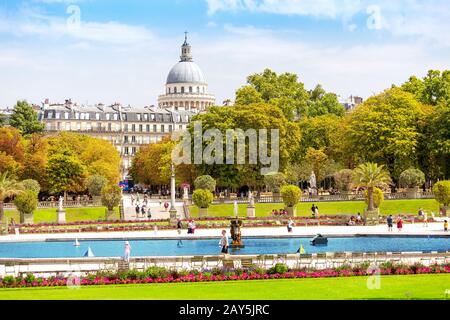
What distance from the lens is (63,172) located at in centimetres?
8800

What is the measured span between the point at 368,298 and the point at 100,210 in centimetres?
5456

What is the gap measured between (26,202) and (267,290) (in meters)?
41.8

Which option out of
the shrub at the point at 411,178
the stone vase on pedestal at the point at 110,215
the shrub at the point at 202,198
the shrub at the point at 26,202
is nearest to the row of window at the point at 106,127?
the stone vase on pedestal at the point at 110,215

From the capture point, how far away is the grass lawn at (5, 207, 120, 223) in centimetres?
7250

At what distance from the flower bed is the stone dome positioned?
163952 millimetres

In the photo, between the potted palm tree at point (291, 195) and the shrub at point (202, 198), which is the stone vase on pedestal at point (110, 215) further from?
the potted palm tree at point (291, 195)

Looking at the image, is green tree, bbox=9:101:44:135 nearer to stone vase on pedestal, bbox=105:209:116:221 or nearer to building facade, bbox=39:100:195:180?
building facade, bbox=39:100:195:180

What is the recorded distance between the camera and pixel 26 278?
97.3 ft

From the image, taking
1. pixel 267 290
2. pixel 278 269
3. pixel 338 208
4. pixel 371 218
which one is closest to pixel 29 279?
pixel 267 290

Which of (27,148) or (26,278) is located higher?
(27,148)

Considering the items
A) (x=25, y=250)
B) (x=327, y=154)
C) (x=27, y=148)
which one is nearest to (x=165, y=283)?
(x=25, y=250)

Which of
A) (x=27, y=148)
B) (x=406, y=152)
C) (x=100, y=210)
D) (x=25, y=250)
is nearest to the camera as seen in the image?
(x=25, y=250)

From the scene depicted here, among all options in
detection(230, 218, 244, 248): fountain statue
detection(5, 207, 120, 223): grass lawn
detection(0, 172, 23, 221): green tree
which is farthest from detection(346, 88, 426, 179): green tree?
detection(230, 218, 244, 248): fountain statue

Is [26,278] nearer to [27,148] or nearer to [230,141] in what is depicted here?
[230,141]
